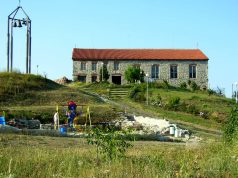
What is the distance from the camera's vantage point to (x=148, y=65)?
6166 cm

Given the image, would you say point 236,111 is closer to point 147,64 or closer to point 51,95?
point 51,95

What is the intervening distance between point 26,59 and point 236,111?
83.1 ft

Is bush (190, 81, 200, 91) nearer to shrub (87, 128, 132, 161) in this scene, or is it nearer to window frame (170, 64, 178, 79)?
window frame (170, 64, 178, 79)

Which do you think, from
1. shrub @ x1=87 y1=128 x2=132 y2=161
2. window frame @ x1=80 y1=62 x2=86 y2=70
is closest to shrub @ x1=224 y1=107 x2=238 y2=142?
shrub @ x1=87 y1=128 x2=132 y2=161

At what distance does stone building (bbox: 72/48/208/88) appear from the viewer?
6128cm

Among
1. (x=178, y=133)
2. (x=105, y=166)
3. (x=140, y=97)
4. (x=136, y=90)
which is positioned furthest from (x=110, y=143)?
(x=136, y=90)

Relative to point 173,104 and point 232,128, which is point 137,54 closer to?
point 173,104

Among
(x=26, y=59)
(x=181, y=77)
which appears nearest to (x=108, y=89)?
(x=26, y=59)

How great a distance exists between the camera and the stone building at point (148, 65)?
201ft

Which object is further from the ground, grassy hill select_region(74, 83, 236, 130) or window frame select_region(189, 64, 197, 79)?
window frame select_region(189, 64, 197, 79)

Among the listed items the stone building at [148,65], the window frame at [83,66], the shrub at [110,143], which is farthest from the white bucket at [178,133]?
the window frame at [83,66]

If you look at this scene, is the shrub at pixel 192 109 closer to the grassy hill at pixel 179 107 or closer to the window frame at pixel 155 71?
the grassy hill at pixel 179 107

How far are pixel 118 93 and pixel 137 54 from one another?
1812cm

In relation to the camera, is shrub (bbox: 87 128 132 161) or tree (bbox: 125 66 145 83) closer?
shrub (bbox: 87 128 132 161)
